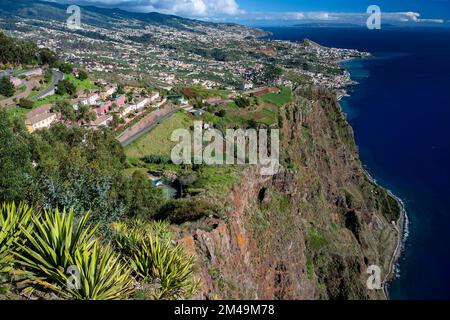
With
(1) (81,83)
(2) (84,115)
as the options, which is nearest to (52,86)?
(1) (81,83)

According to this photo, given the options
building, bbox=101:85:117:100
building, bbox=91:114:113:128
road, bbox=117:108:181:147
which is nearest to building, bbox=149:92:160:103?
building, bbox=101:85:117:100

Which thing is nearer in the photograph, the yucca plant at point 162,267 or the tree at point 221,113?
the yucca plant at point 162,267

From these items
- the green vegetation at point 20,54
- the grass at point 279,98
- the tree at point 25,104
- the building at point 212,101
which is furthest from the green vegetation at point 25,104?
the grass at point 279,98

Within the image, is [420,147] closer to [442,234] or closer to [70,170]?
[442,234]

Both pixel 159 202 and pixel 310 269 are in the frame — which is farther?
pixel 310 269

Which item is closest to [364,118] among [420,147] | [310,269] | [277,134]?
[420,147]

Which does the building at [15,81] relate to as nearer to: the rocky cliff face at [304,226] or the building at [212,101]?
the building at [212,101]
